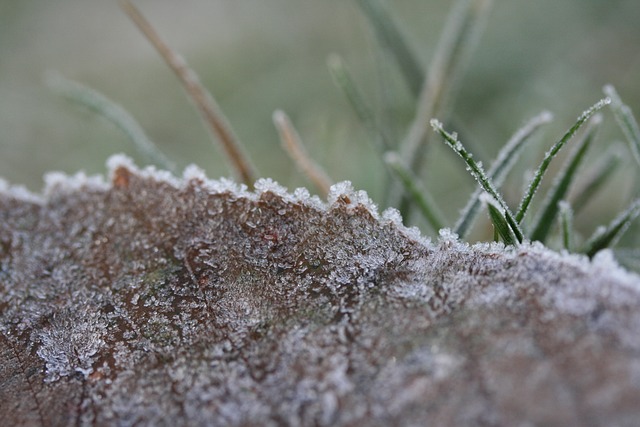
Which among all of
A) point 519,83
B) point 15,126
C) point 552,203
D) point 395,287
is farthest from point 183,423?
point 15,126

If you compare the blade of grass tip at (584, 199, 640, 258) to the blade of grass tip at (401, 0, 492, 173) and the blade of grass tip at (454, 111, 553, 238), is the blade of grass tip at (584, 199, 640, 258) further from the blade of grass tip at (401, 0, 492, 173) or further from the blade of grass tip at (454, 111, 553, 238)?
the blade of grass tip at (401, 0, 492, 173)

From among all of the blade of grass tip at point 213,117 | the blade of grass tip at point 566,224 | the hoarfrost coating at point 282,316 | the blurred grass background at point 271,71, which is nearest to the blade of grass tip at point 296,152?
the blade of grass tip at point 213,117

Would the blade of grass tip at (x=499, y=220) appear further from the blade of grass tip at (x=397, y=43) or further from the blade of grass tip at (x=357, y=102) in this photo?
the blade of grass tip at (x=397, y=43)

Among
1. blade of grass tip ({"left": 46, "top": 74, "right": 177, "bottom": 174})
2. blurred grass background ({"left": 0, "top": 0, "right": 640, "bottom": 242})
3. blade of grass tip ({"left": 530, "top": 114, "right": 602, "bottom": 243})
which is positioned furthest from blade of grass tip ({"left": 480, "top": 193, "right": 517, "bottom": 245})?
blurred grass background ({"left": 0, "top": 0, "right": 640, "bottom": 242})

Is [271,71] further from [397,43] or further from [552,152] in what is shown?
A: [552,152]

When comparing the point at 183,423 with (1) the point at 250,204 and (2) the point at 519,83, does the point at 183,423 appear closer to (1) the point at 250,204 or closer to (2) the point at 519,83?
(1) the point at 250,204

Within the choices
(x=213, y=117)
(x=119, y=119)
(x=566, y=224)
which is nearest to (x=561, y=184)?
(x=566, y=224)

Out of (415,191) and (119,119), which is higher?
(119,119)

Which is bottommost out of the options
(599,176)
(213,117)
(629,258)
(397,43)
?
(629,258)
